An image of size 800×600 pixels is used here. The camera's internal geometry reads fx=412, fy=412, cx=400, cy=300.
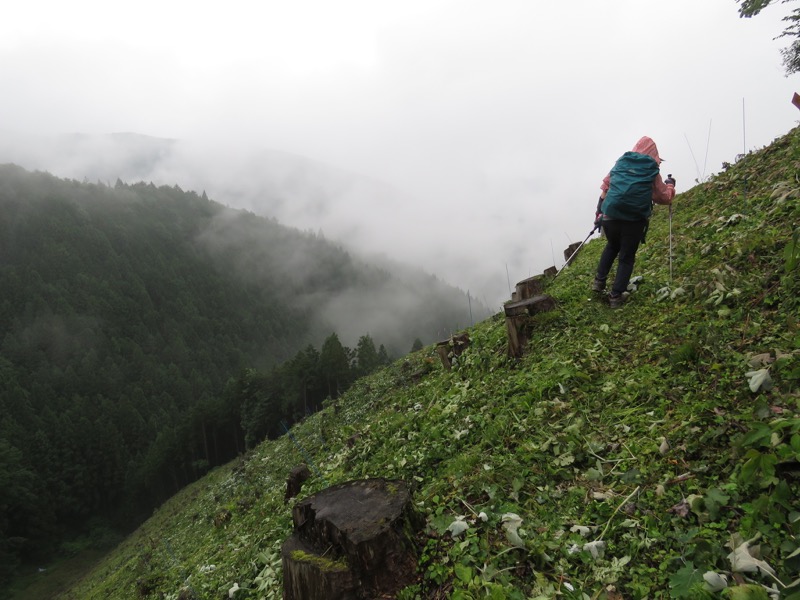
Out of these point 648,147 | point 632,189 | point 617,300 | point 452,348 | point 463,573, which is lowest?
point 463,573

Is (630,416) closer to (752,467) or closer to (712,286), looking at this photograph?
(752,467)

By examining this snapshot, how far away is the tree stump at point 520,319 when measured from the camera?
870 centimetres

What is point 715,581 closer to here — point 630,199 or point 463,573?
point 463,573

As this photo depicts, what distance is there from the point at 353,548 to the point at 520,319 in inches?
242

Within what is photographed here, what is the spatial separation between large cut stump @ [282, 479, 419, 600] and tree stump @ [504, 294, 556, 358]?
4.66m

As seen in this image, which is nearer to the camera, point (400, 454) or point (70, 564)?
point (400, 454)

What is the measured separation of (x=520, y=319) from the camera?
8969mm

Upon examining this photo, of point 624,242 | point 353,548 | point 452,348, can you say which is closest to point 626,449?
point 353,548

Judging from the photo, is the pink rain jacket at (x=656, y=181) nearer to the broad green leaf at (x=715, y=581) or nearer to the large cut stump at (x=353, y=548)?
the broad green leaf at (x=715, y=581)

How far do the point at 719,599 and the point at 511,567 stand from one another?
1620 millimetres

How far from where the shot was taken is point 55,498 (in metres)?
89.2

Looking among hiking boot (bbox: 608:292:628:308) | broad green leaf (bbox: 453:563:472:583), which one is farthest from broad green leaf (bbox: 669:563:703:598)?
hiking boot (bbox: 608:292:628:308)

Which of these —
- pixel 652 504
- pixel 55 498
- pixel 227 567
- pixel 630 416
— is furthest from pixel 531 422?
pixel 55 498

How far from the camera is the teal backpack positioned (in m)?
7.94
